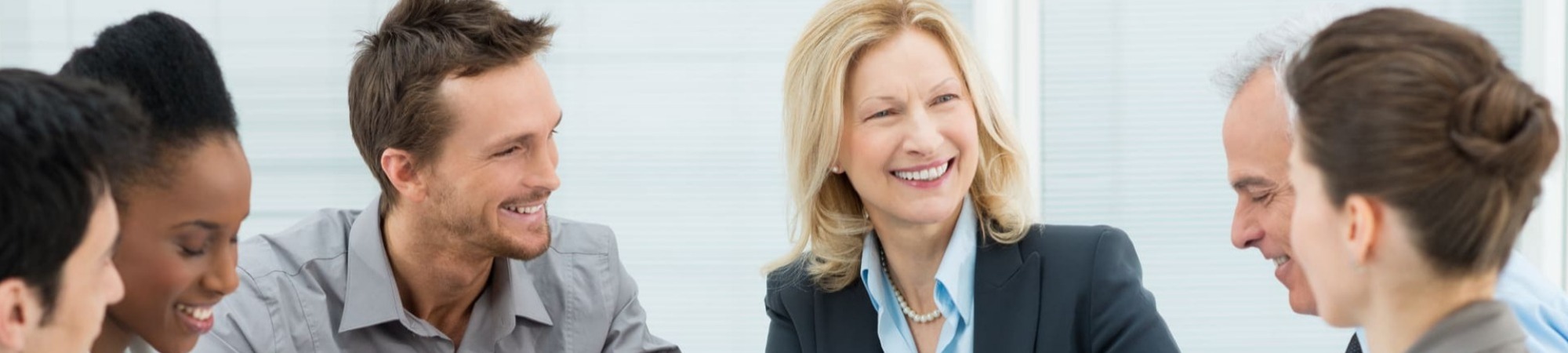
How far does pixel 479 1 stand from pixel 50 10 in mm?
2108

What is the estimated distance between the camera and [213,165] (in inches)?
67.3

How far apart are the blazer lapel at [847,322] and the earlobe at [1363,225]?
3.80 ft

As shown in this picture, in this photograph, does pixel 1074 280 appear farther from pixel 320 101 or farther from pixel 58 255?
pixel 320 101

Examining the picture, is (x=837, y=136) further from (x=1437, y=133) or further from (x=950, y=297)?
(x=1437, y=133)

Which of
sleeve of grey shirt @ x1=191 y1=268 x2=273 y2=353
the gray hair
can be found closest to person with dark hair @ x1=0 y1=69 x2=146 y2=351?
sleeve of grey shirt @ x1=191 y1=268 x2=273 y2=353

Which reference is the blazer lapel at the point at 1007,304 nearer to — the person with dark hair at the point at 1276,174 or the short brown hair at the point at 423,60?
the person with dark hair at the point at 1276,174

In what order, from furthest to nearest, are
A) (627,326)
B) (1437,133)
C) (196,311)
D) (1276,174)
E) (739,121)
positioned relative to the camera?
(739,121)
(627,326)
(1276,174)
(196,311)
(1437,133)

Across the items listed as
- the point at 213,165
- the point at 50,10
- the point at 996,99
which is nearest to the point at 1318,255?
the point at 996,99

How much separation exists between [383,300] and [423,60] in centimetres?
41

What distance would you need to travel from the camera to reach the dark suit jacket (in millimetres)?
2162

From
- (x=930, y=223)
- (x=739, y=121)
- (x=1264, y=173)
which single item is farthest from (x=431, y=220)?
(x=739, y=121)

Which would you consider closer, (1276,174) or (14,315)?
(14,315)

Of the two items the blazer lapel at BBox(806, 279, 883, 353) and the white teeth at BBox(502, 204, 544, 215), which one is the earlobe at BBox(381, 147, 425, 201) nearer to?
the white teeth at BBox(502, 204, 544, 215)

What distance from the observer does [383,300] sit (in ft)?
7.65
